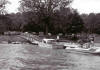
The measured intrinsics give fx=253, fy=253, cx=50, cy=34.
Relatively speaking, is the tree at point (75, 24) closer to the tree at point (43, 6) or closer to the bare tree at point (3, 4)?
the tree at point (43, 6)

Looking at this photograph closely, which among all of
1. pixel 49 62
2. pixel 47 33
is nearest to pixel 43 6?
pixel 47 33

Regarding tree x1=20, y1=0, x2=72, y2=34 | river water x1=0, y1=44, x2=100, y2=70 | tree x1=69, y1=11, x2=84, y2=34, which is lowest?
river water x1=0, y1=44, x2=100, y2=70

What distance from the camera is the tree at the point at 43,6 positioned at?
70312 millimetres

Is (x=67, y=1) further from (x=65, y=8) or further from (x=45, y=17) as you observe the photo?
(x=45, y=17)

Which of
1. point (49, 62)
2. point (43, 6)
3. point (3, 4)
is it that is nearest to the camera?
point (49, 62)

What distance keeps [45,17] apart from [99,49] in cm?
3568

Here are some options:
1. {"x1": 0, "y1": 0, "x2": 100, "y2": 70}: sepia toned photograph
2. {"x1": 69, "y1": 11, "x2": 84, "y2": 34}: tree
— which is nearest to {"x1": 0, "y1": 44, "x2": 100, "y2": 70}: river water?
{"x1": 0, "y1": 0, "x2": 100, "y2": 70}: sepia toned photograph

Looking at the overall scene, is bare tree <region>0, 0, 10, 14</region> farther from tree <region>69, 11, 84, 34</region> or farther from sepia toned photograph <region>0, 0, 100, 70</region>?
tree <region>69, 11, 84, 34</region>

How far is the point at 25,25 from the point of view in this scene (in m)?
91.4

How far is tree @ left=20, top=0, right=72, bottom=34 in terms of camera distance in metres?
70.3

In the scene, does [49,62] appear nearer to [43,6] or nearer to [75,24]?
[43,6]

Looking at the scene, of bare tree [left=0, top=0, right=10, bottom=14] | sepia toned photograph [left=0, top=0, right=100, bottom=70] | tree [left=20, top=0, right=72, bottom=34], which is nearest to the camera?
sepia toned photograph [left=0, top=0, right=100, bottom=70]

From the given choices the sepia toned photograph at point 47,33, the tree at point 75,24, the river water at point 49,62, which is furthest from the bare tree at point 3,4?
the river water at point 49,62

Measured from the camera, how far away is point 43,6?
71000 millimetres
